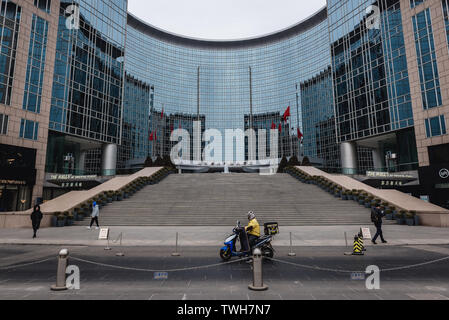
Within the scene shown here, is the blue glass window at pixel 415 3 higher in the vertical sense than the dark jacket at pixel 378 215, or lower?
higher

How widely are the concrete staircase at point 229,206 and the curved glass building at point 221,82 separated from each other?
58.4 meters

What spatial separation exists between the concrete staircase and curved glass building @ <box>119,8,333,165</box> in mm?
58409

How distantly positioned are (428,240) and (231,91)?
103774 mm

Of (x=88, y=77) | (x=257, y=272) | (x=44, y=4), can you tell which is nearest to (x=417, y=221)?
(x=257, y=272)

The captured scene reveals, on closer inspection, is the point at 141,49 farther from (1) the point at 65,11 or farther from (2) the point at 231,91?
(1) the point at 65,11

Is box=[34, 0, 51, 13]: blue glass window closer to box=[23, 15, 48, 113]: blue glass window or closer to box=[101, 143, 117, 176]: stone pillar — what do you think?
box=[23, 15, 48, 113]: blue glass window

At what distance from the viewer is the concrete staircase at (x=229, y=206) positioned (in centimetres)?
2017

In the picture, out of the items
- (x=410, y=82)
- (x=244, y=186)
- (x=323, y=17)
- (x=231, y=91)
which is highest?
(x=323, y=17)

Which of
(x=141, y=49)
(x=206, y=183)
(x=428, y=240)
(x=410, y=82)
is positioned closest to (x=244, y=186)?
(x=206, y=183)

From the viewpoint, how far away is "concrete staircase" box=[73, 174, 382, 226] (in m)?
20.2

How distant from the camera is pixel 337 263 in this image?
9.10 meters

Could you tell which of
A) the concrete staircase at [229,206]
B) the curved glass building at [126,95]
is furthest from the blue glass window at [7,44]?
the concrete staircase at [229,206]

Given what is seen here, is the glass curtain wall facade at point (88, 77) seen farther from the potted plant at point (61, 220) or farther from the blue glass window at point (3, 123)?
the potted plant at point (61, 220)

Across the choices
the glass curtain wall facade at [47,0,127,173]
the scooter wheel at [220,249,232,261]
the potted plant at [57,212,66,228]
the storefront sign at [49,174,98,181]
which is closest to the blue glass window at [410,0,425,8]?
the scooter wheel at [220,249,232,261]
